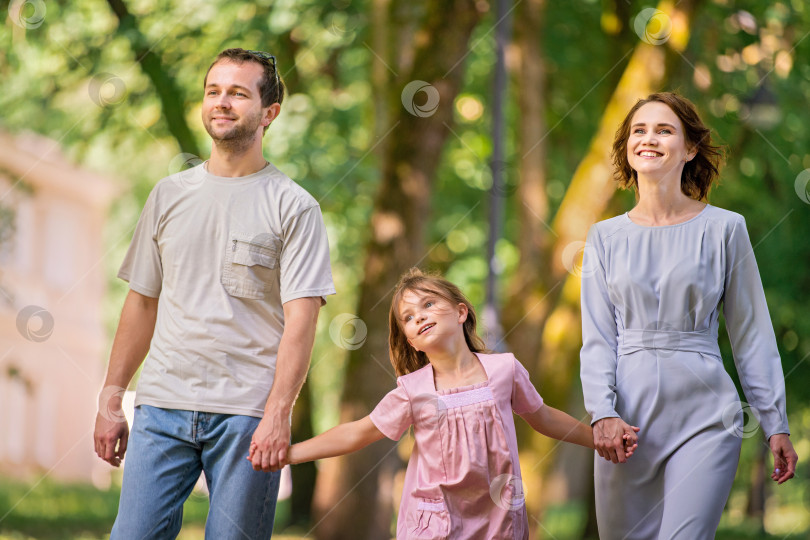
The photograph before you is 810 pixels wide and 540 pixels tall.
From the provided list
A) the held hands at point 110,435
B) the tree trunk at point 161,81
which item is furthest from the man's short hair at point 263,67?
the tree trunk at point 161,81

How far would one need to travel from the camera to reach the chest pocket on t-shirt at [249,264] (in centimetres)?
387

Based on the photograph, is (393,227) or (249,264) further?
(393,227)

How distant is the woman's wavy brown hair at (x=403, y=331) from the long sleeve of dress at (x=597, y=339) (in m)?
0.40

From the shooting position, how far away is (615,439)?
3834 mm

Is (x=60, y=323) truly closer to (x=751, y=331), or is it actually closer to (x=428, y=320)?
(x=428, y=320)

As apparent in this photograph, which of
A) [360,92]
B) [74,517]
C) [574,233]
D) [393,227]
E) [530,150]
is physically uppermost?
[360,92]

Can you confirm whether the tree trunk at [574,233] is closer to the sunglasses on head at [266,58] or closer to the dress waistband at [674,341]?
the dress waistband at [674,341]

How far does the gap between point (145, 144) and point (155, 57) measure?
232 cm

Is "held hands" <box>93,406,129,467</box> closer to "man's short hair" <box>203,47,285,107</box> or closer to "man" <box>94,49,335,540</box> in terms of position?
"man" <box>94,49,335,540</box>

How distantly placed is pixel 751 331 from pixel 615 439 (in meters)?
0.62

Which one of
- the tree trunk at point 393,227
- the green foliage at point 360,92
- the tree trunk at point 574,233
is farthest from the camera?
the green foliage at point 360,92

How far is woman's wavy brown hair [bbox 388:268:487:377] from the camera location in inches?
161

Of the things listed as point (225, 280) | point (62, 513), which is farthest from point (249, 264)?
point (62, 513)

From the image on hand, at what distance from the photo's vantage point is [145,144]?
1252 cm
